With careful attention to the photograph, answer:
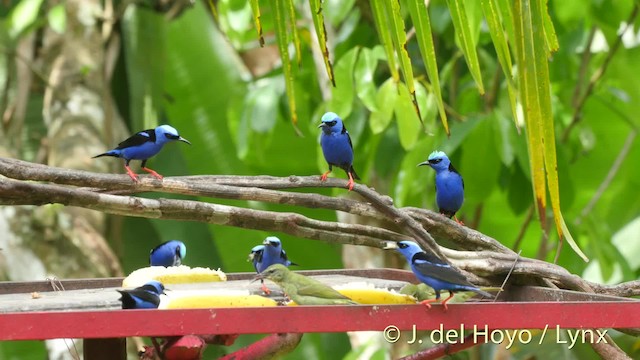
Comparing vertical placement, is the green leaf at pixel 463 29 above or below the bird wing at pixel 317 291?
above

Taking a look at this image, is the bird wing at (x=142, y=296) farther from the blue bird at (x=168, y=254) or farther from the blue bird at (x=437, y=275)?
the blue bird at (x=168, y=254)

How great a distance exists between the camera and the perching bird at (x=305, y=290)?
6.36ft

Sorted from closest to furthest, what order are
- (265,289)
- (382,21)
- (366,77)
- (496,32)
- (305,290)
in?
(496,32)
(382,21)
(305,290)
(265,289)
(366,77)

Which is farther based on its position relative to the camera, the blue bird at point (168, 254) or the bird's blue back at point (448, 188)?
the blue bird at point (168, 254)

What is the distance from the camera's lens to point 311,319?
1.72 metres

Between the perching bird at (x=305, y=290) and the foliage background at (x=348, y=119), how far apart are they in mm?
1896

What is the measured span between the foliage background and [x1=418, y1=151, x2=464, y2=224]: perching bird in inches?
40.8

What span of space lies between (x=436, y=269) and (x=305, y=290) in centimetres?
28

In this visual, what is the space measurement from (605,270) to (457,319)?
329 centimetres

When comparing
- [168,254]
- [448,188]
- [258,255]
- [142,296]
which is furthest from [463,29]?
[168,254]

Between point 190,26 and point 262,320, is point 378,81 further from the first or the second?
point 262,320

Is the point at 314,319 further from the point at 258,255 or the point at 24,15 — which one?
the point at 24,15

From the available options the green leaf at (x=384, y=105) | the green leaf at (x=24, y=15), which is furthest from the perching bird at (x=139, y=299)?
the green leaf at (x=24, y=15)

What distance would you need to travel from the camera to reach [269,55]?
8148 millimetres
